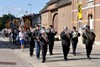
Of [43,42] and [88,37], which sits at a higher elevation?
[88,37]

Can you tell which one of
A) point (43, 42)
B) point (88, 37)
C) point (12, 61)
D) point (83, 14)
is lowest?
point (12, 61)

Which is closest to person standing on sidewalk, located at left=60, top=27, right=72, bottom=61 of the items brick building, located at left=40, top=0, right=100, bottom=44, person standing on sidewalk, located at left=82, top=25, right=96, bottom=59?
person standing on sidewalk, located at left=82, top=25, right=96, bottom=59

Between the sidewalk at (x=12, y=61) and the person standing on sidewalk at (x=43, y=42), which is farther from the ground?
the person standing on sidewalk at (x=43, y=42)

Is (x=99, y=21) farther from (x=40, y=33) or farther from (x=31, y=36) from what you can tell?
(x=40, y=33)

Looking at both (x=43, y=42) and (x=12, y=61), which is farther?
(x=12, y=61)

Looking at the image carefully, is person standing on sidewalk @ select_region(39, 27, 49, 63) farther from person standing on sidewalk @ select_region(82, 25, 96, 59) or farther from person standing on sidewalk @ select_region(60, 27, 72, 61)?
person standing on sidewalk @ select_region(82, 25, 96, 59)

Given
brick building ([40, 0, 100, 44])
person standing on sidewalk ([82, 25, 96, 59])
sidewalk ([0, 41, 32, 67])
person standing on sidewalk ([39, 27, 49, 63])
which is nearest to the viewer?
sidewalk ([0, 41, 32, 67])

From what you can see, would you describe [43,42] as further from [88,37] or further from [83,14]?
[83,14]

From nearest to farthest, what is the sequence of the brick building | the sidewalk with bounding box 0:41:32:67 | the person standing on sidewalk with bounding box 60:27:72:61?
the sidewalk with bounding box 0:41:32:67 → the person standing on sidewalk with bounding box 60:27:72:61 → the brick building

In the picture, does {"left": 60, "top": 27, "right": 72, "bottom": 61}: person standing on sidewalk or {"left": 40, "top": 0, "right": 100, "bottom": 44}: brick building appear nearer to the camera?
{"left": 60, "top": 27, "right": 72, "bottom": 61}: person standing on sidewalk

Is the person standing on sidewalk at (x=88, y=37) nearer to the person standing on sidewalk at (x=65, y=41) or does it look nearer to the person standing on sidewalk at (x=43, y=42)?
the person standing on sidewalk at (x=65, y=41)

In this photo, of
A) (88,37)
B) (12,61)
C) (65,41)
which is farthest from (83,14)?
(12,61)

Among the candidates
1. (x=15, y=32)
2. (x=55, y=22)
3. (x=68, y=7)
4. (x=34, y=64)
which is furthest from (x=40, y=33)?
(x=55, y=22)

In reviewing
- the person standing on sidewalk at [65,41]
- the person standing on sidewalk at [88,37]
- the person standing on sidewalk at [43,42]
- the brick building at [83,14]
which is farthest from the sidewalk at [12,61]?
the brick building at [83,14]
